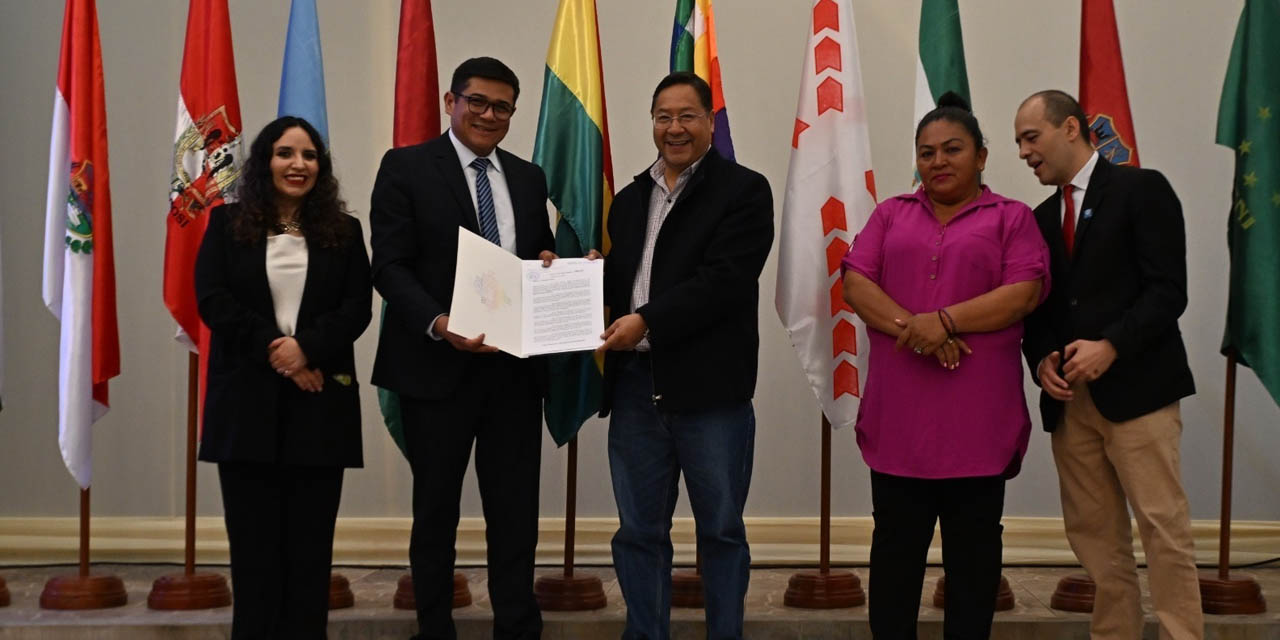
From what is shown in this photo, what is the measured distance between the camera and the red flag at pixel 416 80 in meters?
3.89

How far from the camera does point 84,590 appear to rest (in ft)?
12.9

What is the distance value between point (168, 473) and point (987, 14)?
12.6 feet

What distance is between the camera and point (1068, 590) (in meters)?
3.84

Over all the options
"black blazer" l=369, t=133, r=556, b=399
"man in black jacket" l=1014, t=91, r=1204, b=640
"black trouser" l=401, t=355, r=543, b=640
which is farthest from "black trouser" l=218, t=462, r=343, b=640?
"man in black jacket" l=1014, t=91, r=1204, b=640

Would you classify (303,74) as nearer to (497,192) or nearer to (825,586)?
(497,192)

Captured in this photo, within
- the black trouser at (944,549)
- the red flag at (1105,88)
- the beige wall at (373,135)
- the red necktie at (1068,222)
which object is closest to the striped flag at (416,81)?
the beige wall at (373,135)

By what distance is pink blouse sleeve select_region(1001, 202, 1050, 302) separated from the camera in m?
3.00

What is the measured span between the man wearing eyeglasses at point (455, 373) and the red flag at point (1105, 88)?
1791 millimetres

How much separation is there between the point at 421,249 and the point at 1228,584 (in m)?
2.69

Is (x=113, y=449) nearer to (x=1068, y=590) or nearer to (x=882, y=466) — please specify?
(x=882, y=466)

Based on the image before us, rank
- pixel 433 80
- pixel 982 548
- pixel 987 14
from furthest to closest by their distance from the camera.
Result: pixel 987 14, pixel 433 80, pixel 982 548

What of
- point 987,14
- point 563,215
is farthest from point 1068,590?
point 987,14

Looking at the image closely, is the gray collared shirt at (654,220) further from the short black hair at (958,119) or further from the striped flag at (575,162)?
the short black hair at (958,119)

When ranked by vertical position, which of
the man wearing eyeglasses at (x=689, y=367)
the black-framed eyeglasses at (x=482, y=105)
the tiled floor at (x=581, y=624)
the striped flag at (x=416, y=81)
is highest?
the striped flag at (x=416, y=81)
